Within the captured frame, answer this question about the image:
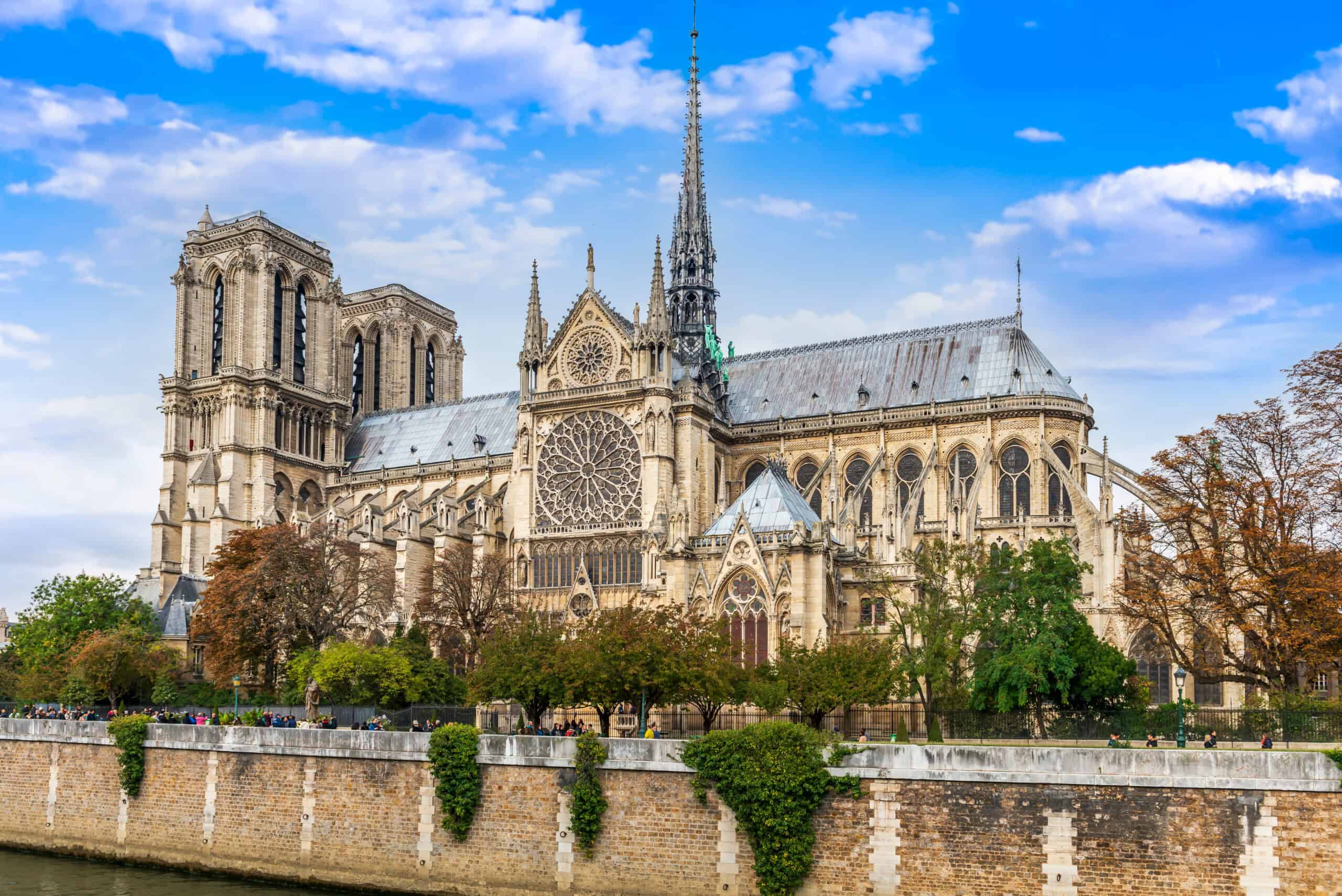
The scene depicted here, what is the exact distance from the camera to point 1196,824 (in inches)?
1049

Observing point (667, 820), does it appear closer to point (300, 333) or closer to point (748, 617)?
point (748, 617)

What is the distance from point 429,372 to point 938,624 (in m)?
62.2

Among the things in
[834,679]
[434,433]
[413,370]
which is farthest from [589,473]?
[413,370]

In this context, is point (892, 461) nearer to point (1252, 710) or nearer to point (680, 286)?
point (680, 286)

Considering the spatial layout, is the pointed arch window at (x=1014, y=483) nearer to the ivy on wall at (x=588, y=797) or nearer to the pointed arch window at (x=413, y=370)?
the ivy on wall at (x=588, y=797)

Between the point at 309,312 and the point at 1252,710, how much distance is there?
63232 mm

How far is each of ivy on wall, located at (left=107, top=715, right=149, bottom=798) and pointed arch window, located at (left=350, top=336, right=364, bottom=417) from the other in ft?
168

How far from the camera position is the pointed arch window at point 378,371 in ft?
304

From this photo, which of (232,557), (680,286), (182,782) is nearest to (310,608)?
(232,557)

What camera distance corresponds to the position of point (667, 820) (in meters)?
31.1

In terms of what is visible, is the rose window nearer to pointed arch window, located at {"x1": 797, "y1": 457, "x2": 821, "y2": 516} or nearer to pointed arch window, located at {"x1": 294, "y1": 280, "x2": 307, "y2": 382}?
pointed arch window, located at {"x1": 797, "y1": 457, "x2": 821, "y2": 516}

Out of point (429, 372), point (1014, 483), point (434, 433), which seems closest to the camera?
point (1014, 483)

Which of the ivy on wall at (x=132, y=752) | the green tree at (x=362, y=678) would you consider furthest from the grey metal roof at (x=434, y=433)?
the ivy on wall at (x=132, y=752)

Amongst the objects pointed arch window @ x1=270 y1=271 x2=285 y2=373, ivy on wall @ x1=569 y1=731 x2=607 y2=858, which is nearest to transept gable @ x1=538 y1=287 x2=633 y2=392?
pointed arch window @ x1=270 y1=271 x2=285 y2=373
